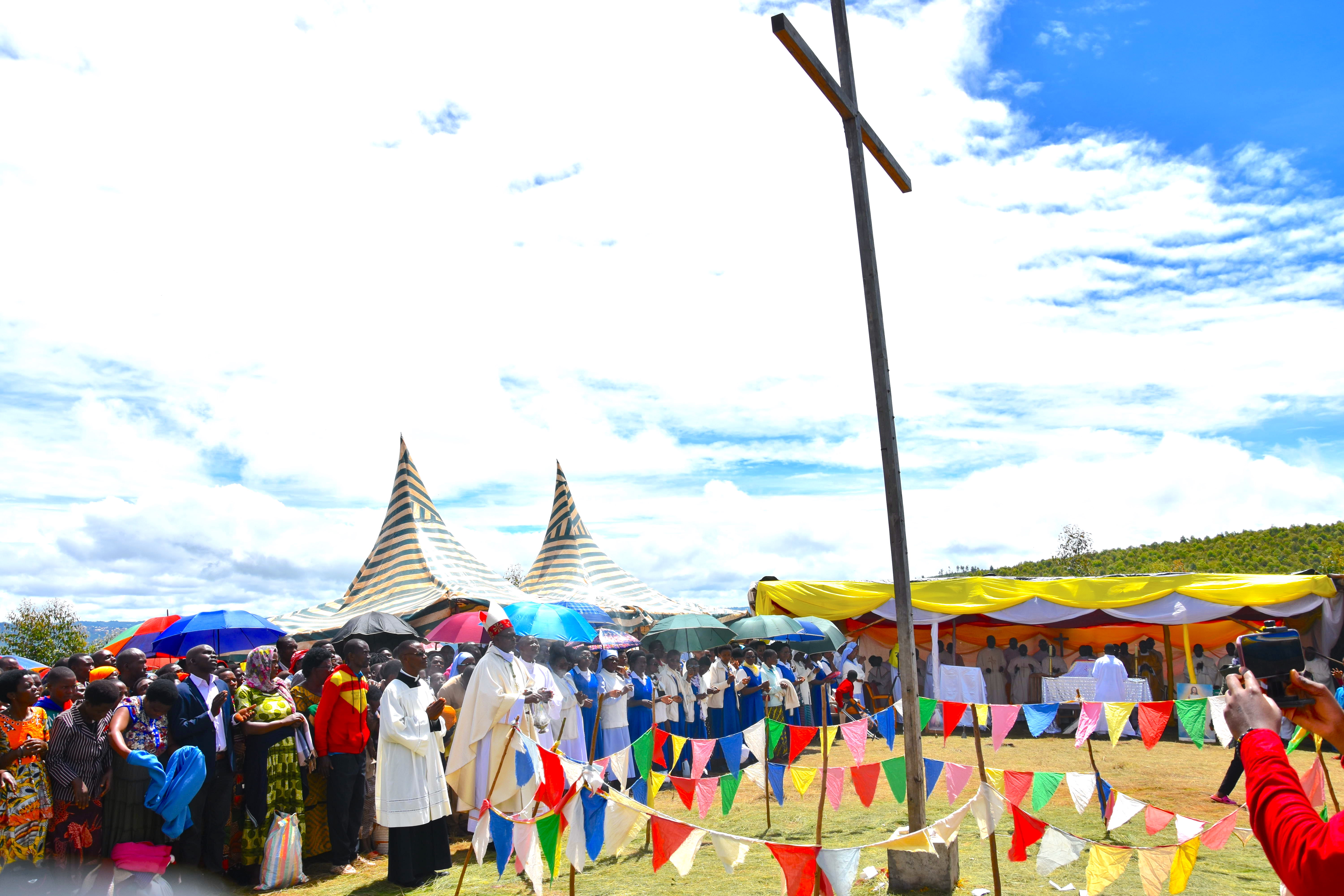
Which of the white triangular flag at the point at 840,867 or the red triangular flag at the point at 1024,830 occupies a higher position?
the white triangular flag at the point at 840,867

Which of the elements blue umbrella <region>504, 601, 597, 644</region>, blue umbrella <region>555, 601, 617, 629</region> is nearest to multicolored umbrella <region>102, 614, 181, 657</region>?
blue umbrella <region>555, 601, 617, 629</region>

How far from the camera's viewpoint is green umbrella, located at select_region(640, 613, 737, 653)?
52.7 feet

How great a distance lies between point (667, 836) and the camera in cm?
559

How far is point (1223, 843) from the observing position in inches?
250

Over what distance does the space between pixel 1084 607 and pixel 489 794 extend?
15024 millimetres

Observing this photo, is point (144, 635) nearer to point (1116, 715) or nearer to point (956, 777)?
point (956, 777)

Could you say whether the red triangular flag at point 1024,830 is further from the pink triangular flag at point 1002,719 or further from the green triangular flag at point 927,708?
the pink triangular flag at point 1002,719

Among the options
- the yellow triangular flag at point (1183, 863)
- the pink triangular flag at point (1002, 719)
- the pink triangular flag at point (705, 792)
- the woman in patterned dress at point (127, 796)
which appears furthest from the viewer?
the pink triangular flag at point (1002, 719)

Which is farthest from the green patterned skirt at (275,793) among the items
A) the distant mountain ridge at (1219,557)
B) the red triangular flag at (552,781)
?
the distant mountain ridge at (1219,557)

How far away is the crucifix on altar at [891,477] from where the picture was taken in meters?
6.84

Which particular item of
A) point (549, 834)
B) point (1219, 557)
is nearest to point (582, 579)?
point (549, 834)

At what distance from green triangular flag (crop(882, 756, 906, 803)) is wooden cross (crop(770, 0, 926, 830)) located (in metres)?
0.20

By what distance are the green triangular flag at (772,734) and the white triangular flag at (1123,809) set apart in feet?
9.92

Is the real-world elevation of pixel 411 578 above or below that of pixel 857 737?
above
